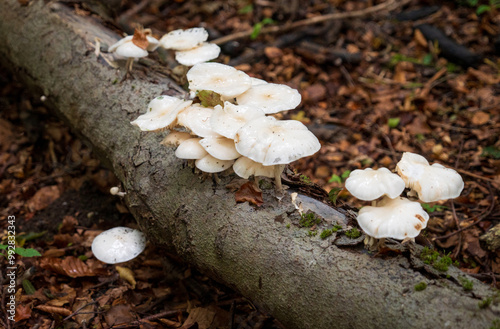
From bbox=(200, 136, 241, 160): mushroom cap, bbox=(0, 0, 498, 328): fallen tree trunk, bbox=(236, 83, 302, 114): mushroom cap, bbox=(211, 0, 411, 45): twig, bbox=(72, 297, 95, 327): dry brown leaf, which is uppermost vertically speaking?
bbox=(236, 83, 302, 114): mushroom cap

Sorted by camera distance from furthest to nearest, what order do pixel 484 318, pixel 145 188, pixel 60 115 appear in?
pixel 60 115, pixel 145 188, pixel 484 318

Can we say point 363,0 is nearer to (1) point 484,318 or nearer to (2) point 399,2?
(2) point 399,2

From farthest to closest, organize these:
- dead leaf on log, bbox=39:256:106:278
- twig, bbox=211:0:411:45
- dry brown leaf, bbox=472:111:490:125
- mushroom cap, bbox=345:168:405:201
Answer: twig, bbox=211:0:411:45
dry brown leaf, bbox=472:111:490:125
dead leaf on log, bbox=39:256:106:278
mushroom cap, bbox=345:168:405:201

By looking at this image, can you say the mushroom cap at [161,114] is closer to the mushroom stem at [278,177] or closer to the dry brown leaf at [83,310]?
the mushroom stem at [278,177]

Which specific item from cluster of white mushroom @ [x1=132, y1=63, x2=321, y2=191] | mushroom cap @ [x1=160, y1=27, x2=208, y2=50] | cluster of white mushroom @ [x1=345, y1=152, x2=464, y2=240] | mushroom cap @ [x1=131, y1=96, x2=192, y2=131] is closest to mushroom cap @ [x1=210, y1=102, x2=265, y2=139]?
cluster of white mushroom @ [x1=132, y1=63, x2=321, y2=191]

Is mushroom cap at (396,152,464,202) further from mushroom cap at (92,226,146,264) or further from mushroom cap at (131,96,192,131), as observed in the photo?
mushroom cap at (92,226,146,264)

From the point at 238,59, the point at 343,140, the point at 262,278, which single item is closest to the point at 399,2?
the point at 238,59
